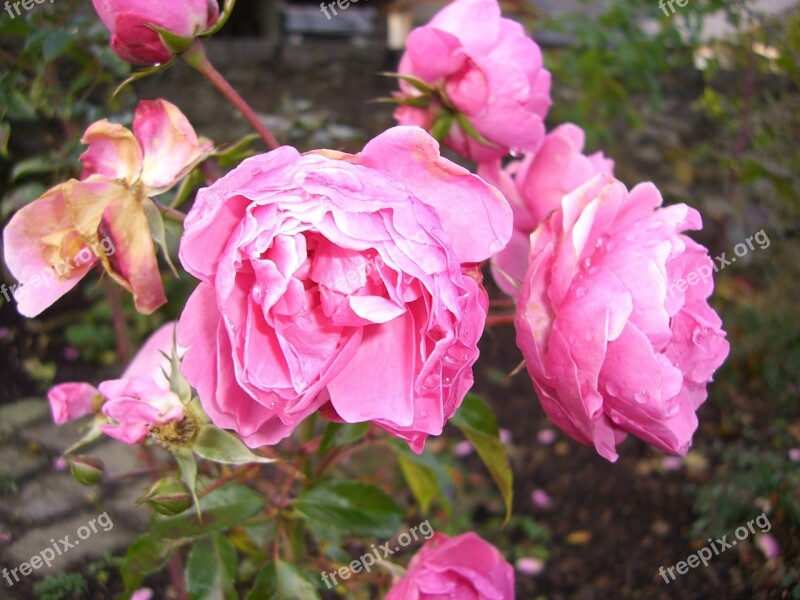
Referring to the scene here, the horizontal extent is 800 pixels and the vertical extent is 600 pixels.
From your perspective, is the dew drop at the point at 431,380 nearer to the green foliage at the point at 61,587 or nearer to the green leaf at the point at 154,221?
the green leaf at the point at 154,221

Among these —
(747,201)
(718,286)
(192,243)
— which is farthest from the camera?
(747,201)

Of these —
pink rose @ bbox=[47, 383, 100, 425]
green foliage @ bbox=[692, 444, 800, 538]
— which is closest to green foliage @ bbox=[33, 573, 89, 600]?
pink rose @ bbox=[47, 383, 100, 425]

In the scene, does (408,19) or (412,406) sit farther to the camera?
(408,19)

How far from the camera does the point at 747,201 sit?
2424 mm

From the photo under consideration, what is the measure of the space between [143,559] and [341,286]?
42cm

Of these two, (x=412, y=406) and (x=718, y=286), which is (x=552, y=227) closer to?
(x=412, y=406)

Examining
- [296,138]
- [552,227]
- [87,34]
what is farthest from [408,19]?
[552,227]

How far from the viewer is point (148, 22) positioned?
50 cm

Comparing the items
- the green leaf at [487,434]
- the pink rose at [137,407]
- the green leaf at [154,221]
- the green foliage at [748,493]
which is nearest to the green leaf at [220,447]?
the pink rose at [137,407]

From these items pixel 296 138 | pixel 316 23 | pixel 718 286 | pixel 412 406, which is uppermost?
pixel 412 406

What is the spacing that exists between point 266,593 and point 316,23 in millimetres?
2957

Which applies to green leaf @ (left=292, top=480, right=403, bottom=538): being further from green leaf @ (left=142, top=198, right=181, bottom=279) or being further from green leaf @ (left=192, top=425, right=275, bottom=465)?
green leaf @ (left=142, top=198, right=181, bottom=279)

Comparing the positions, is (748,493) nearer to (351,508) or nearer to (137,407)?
(351,508)

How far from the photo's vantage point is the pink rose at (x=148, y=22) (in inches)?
19.5
